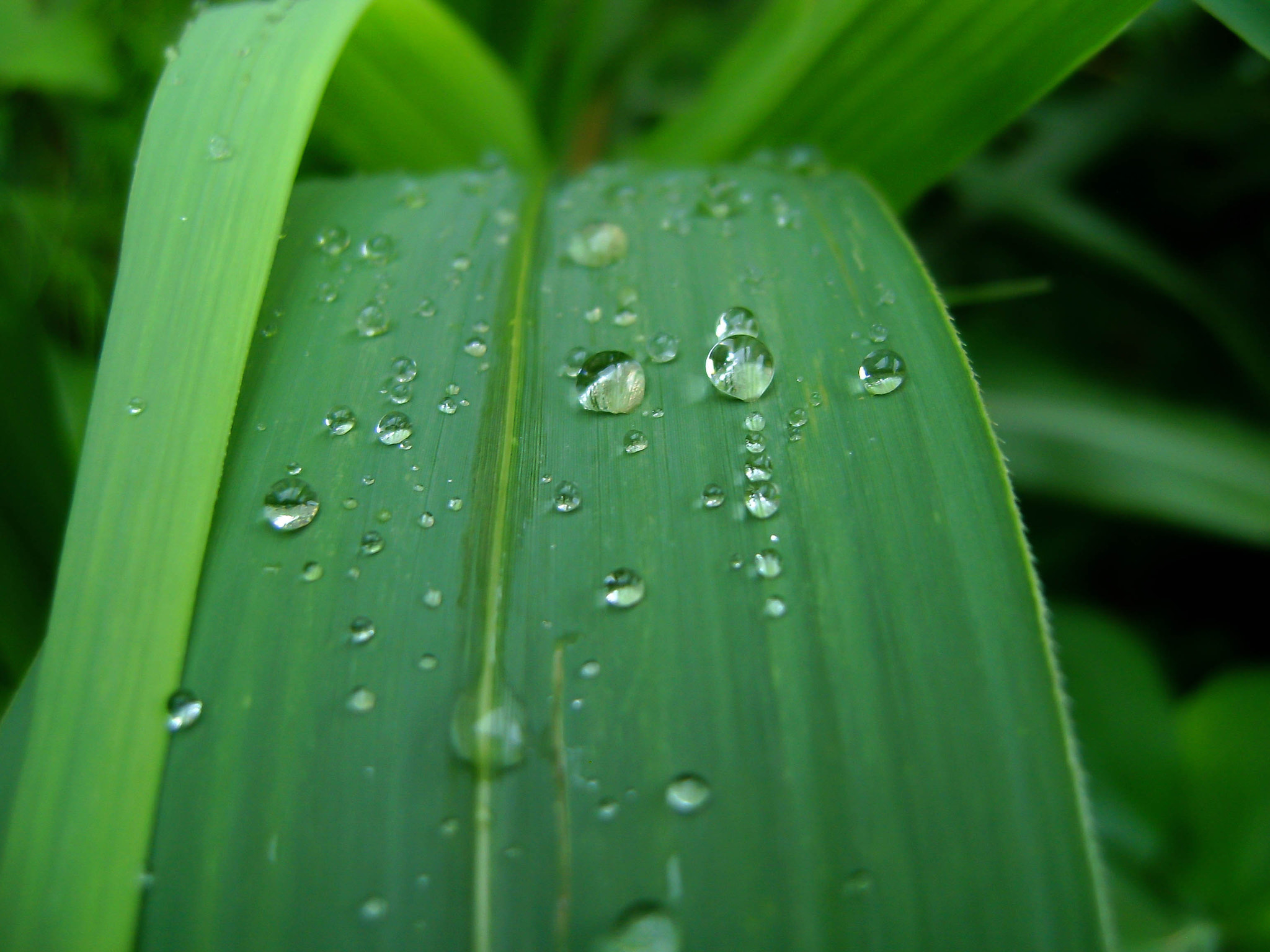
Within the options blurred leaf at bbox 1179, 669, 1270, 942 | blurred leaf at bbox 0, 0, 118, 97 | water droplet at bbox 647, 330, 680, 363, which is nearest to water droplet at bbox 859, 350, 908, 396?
water droplet at bbox 647, 330, 680, 363

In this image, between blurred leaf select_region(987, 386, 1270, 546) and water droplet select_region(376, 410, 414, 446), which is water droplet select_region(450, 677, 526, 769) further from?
blurred leaf select_region(987, 386, 1270, 546)

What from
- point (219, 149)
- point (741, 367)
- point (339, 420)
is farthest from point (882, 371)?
point (219, 149)

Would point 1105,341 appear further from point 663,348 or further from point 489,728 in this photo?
point 489,728

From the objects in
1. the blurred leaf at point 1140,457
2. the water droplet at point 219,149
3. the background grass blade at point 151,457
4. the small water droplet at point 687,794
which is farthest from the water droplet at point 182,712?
the blurred leaf at point 1140,457

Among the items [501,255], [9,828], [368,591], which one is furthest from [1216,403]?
[9,828]

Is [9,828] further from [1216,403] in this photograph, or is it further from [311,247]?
[1216,403]
